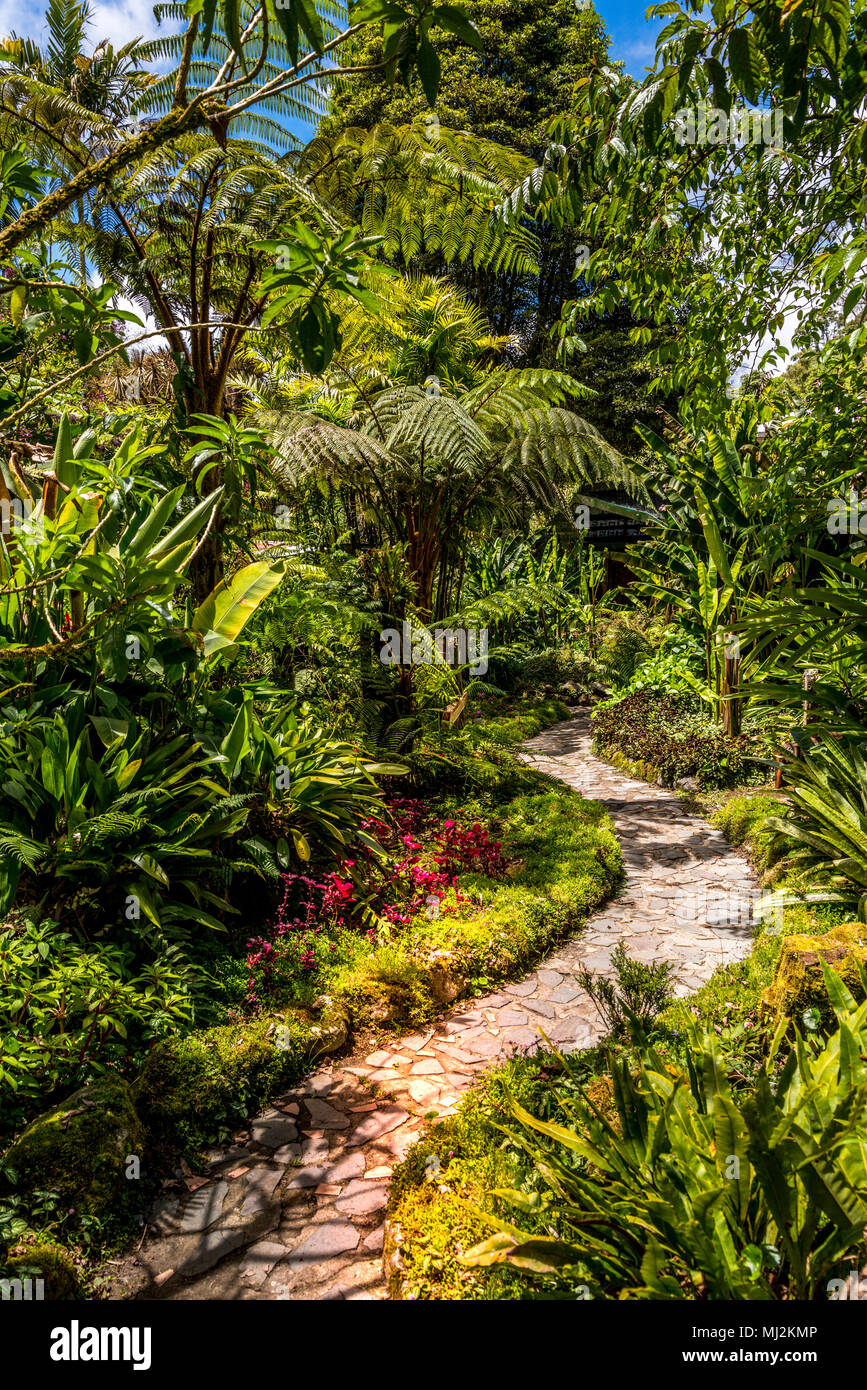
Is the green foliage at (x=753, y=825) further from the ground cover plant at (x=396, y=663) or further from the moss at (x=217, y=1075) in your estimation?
the moss at (x=217, y=1075)

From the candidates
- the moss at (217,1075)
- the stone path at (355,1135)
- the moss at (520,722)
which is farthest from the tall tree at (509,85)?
the moss at (217,1075)

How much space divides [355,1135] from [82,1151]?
3.09 ft

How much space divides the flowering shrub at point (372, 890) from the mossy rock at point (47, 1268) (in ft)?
3.79

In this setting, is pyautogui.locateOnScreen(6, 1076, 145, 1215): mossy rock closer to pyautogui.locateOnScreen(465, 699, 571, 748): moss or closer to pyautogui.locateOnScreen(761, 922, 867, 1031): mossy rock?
pyautogui.locateOnScreen(761, 922, 867, 1031): mossy rock

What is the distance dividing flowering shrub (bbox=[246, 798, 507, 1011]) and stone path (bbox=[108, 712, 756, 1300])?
49 centimetres

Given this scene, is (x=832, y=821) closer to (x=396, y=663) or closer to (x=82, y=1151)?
(x=396, y=663)

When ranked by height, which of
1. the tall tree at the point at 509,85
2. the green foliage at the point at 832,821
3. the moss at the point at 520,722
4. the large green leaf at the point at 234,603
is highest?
the tall tree at the point at 509,85

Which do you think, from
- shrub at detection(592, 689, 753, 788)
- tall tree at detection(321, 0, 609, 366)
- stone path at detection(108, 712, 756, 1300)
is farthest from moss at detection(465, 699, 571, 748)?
tall tree at detection(321, 0, 609, 366)

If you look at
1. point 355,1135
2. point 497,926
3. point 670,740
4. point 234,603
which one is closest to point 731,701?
point 670,740

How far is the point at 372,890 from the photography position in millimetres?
4164

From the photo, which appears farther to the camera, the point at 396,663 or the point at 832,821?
the point at 396,663

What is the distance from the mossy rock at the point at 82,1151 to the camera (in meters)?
2.26
